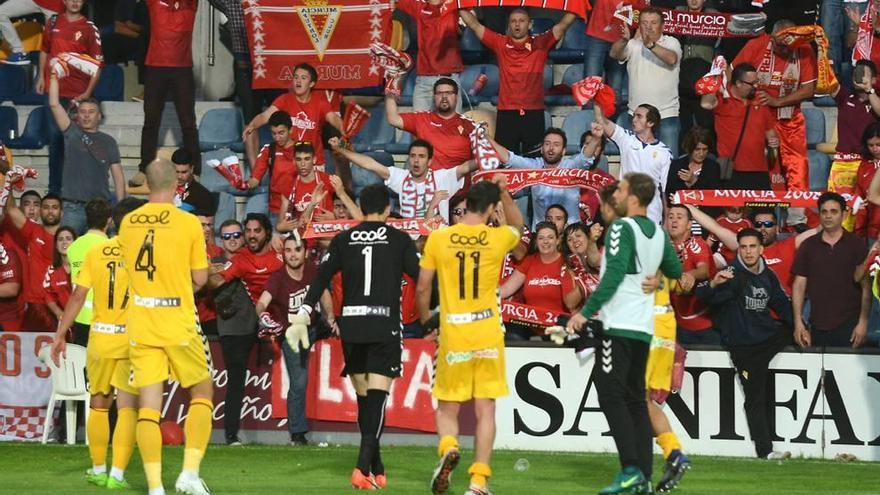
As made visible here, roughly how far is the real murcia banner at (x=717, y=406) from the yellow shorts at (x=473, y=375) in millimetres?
4109

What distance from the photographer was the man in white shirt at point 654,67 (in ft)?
55.5

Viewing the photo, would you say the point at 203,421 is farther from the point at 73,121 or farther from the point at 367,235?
the point at 73,121

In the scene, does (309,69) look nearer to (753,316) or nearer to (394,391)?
(394,391)

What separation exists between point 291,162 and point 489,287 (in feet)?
22.5

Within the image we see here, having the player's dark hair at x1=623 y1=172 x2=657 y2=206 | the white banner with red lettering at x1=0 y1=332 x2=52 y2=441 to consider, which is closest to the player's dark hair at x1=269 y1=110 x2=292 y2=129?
the white banner with red lettering at x1=0 y1=332 x2=52 y2=441

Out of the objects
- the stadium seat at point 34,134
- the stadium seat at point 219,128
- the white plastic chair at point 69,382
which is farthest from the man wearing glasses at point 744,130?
the stadium seat at point 34,134

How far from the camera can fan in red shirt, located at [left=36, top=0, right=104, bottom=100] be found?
1916 centimetres

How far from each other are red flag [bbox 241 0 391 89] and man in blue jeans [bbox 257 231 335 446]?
391 centimetres

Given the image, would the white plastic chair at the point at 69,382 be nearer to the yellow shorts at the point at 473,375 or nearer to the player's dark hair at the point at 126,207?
the player's dark hair at the point at 126,207

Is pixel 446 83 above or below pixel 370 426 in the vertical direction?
above

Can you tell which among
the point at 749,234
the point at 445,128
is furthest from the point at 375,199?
the point at 445,128

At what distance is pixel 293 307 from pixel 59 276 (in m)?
2.56

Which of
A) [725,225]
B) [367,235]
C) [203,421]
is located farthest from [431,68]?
[203,421]

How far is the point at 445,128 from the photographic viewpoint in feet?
56.0
